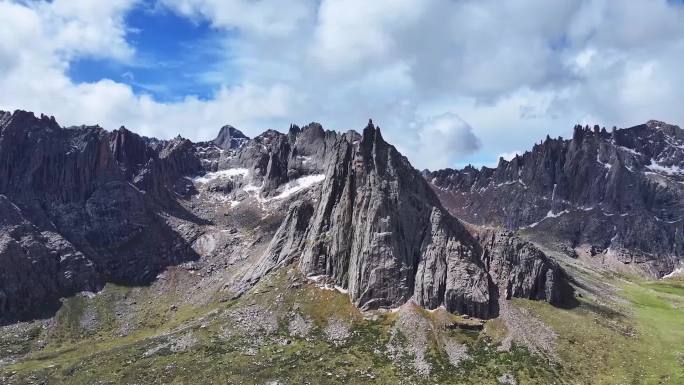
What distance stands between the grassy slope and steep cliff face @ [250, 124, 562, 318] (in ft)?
19.5

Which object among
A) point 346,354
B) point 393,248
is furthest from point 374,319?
point 393,248

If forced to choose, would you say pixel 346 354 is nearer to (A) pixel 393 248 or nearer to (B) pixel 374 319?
(B) pixel 374 319

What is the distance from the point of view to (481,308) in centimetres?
14362

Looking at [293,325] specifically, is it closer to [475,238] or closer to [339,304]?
[339,304]

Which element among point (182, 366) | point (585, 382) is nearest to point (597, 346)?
point (585, 382)

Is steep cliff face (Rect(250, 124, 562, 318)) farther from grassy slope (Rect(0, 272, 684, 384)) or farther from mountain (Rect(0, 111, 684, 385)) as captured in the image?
Answer: grassy slope (Rect(0, 272, 684, 384))

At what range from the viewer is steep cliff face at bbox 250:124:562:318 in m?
149

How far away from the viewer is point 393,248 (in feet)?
516

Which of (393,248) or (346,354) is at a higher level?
(393,248)

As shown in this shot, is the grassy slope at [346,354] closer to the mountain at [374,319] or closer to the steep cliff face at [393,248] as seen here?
the mountain at [374,319]

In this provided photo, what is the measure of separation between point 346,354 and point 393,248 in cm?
3259

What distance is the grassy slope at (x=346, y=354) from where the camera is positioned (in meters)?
125

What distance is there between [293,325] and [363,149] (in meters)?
54.8

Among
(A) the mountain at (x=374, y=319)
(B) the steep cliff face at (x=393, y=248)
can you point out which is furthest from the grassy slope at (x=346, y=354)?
(B) the steep cliff face at (x=393, y=248)
